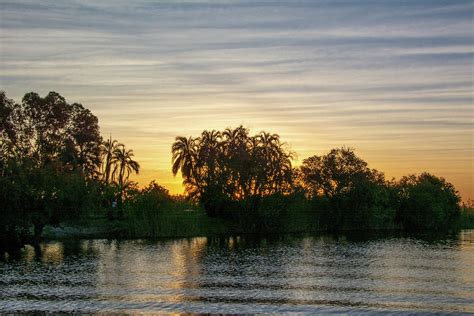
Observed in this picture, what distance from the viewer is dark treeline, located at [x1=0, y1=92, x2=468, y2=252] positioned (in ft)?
252

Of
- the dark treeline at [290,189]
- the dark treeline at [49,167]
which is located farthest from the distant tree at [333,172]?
the dark treeline at [49,167]

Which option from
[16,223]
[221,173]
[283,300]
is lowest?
[283,300]

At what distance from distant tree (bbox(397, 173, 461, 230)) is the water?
38.8 m

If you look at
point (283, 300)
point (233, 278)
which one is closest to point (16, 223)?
point (233, 278)

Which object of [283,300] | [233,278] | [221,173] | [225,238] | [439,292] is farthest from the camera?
[221,173]

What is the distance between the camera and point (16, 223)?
72562mm

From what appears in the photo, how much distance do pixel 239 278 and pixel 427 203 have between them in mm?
76693

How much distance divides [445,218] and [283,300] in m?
91.8

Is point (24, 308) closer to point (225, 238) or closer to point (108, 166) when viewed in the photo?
point (225, 238)

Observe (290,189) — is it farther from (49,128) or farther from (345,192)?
(49,128)

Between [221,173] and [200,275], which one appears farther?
[221,173]

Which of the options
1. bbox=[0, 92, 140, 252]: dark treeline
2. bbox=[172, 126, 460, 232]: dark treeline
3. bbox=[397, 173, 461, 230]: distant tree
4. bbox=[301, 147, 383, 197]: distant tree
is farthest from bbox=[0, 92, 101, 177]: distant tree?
bbox=[397, 173, 461, 230]: distant tree

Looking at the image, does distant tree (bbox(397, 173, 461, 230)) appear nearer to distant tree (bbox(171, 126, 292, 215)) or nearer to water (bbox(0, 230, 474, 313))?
distant tree (bbox(171, 126, 292, 215))

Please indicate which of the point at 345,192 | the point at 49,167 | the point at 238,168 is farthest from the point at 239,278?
the point at 345,192
